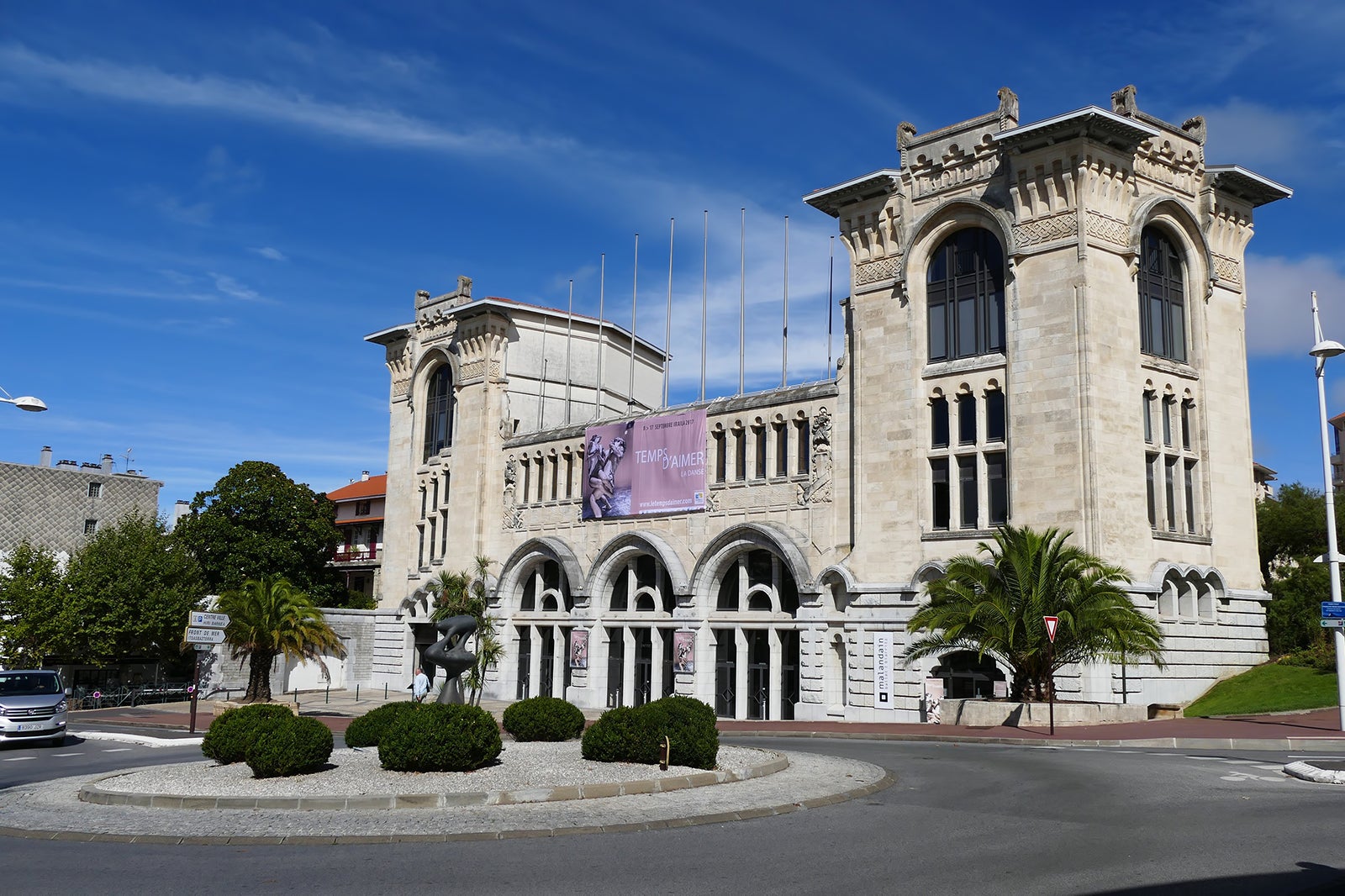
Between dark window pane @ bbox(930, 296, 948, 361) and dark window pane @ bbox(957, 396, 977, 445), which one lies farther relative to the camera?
dark window pane @ bbox(930, 296, 948, 361)

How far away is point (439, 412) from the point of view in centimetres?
5809

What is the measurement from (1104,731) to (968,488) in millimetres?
10958

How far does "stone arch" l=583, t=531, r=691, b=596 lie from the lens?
44031 millimetres

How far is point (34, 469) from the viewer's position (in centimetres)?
6378

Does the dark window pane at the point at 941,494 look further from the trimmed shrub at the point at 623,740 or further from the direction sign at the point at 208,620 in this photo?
the direction sign at the point at 208,620

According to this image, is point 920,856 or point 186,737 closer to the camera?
point 920,856

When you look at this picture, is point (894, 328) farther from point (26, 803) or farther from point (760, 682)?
point (26, 803)

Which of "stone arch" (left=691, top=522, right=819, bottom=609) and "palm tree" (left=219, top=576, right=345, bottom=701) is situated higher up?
"stone arch" (left=691, top=522, right=819, bottom=609)

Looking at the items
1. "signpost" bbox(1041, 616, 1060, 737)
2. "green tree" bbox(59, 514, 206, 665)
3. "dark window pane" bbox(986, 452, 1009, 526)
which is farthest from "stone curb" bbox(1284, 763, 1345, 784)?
"green tree" bbox(59, 514, 206, 665)

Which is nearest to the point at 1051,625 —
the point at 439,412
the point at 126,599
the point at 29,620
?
the point at 439,412

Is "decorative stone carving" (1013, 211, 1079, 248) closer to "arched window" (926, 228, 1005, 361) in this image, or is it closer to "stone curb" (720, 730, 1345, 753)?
"arched window" (926, 228, 1005, 361)

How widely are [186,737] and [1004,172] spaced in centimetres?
3017

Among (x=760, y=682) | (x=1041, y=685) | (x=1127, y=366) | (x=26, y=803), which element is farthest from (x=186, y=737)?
(x=1127, y=366)

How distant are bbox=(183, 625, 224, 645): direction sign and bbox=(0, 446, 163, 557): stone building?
118 feet
